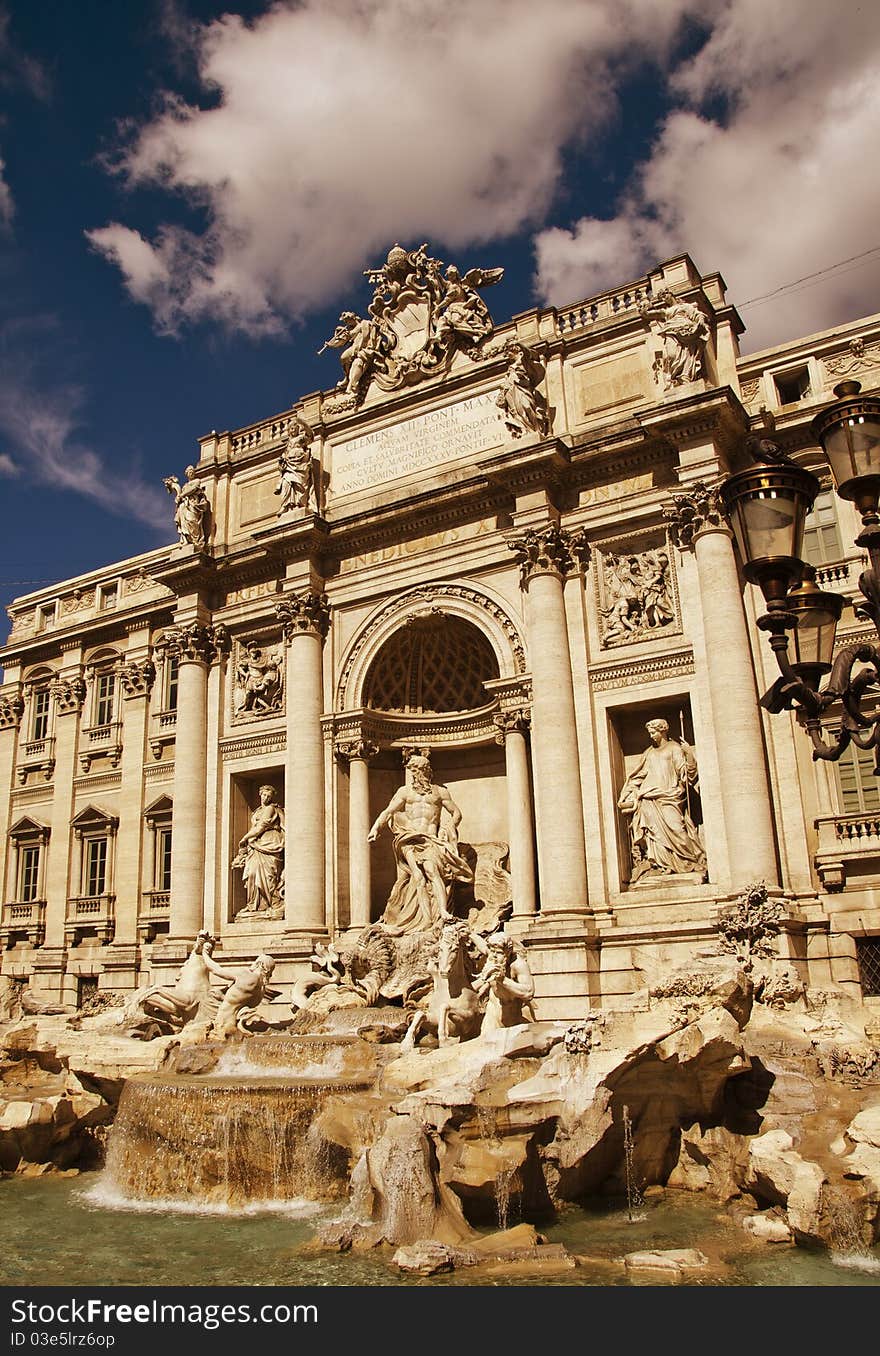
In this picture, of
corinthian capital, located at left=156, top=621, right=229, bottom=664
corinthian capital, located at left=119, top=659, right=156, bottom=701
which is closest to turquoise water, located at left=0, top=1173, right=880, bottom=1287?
corinthian capital, located at left=156, top=621, right=229, bottom=664

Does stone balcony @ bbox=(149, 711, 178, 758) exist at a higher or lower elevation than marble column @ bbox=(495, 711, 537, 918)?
higher

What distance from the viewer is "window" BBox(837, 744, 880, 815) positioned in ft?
57.8

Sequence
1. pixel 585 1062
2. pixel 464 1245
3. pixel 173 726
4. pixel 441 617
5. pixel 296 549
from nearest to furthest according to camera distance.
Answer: pixel 464 1245, pixel 585 1062, pixel 441 617, pixel 296 549, pixel 173 726

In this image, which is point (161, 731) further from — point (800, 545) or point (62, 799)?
point (800, 545)

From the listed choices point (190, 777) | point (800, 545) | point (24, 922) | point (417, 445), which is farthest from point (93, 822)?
point (800, 545)

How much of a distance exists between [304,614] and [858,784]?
37.6 ft

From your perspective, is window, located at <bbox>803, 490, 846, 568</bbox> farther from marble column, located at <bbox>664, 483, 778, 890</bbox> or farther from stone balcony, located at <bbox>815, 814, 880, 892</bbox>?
stone balcony, located at <bbox>815, 814, 880, 892</bbox>

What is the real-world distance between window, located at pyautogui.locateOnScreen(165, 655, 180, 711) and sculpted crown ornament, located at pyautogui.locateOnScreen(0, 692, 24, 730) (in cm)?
594

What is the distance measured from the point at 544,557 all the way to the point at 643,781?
176 inches

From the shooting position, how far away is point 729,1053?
13.7 m

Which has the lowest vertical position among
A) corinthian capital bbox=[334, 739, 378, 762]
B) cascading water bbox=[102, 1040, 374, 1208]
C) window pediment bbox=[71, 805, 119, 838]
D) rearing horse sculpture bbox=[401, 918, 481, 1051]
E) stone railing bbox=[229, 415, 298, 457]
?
cascading water bbox=[102, 1040, 374, 1208]
